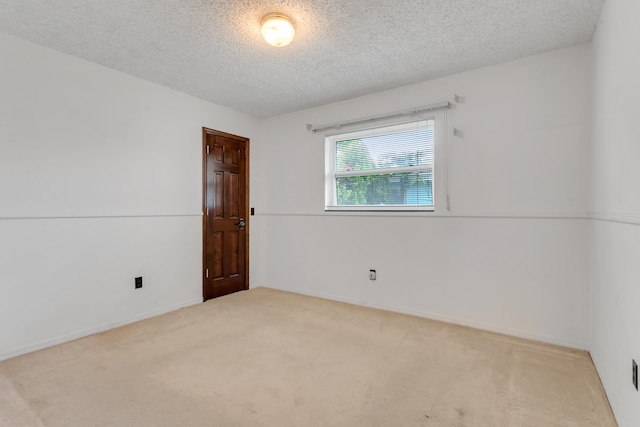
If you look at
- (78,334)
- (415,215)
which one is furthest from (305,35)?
(78,334)

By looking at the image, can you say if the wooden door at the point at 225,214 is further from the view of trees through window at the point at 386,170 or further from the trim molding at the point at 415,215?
the view of trees through window at the point at 386,170

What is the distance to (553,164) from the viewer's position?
2.57 metres

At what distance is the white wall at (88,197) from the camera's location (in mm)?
2393

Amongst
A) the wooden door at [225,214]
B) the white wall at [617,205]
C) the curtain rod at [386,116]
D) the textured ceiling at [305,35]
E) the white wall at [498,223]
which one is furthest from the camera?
the wooden door at [225,214]

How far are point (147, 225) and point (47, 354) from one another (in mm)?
1313

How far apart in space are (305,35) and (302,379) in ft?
8.01

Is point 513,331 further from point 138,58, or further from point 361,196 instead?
point 138,58

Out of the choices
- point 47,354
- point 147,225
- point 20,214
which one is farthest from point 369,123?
point 47,354

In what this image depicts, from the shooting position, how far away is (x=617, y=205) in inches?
66.4

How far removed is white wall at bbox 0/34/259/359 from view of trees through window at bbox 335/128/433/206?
5.79ft

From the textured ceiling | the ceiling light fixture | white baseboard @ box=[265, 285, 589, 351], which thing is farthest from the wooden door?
the ceiling light fixture

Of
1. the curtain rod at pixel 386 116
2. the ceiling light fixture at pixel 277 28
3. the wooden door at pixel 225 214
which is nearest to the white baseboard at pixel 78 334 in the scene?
the wooden door at pixel 225 214

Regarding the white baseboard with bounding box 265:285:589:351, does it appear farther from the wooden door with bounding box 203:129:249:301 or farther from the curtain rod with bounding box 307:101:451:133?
the curtain rod with bounding box 307:101:451:133

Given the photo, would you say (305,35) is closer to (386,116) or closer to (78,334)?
(386,116)
